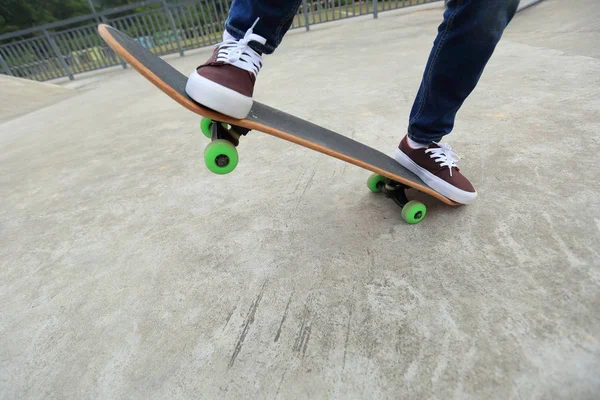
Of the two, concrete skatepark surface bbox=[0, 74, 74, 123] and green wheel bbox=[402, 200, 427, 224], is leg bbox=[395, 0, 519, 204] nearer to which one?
green wheel bbox=[402, 200, 427, 224]

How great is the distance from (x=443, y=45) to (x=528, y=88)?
5.51 ft

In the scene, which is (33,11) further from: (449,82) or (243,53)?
(449,82)

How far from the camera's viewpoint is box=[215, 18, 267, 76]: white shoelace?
965 millimetres

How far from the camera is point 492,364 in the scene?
0.68 m

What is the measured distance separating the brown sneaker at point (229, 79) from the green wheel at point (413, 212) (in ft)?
2.09

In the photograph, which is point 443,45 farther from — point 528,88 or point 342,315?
point 528,88

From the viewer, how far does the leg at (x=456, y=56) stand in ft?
2.79

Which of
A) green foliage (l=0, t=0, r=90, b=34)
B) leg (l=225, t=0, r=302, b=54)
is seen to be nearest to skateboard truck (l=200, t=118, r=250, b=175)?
leg (l=225, t=0, r=302, b=54)

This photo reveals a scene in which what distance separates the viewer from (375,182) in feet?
4.29

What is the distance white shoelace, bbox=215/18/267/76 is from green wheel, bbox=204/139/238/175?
245mm

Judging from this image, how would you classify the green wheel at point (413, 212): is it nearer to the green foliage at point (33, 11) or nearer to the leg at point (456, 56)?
the leg at point (456, 56)

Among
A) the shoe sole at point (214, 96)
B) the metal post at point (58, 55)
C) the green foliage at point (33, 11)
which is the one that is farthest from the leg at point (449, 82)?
the green foliage at point (33, 11)

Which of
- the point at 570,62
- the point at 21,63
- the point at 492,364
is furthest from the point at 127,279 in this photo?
the point at 21,63

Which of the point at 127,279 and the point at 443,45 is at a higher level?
the point at 443,45
